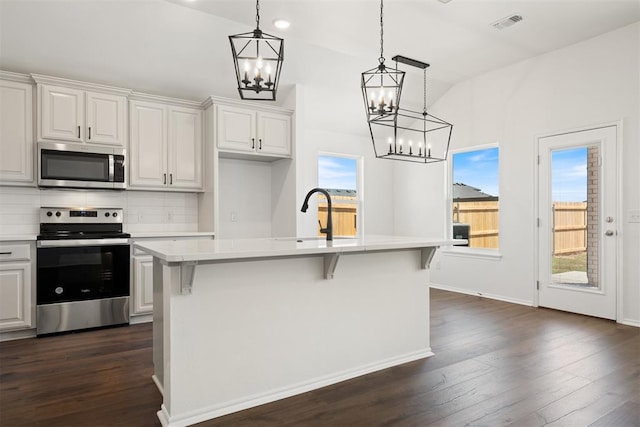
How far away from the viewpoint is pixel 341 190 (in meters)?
6.54

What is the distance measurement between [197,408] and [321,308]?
93 cm

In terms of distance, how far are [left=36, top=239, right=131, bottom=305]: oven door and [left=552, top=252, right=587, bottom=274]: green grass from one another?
15.3ft

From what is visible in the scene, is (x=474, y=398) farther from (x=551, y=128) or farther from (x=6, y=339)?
(x=6, y=339)

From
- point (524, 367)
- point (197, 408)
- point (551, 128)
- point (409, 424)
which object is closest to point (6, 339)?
point (197, 408)

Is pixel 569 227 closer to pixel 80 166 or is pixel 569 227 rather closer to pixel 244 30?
pixel 244 30

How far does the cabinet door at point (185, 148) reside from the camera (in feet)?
15.2

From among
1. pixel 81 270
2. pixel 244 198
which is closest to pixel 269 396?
pixel 81 270

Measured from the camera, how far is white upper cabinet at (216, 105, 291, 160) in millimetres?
4609

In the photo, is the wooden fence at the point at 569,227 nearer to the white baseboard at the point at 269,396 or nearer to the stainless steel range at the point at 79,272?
the white baseboard at the point at 269,396

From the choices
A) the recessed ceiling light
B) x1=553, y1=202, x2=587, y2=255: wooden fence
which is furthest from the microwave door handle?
x1=553, y1=202, x2=587, y2=255: wooden fence

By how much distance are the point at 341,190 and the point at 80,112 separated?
3716mm

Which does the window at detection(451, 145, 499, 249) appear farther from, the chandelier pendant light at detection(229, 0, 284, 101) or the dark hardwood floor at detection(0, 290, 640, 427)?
the chandelier pendant light at detection(229, 0, 284, 101)

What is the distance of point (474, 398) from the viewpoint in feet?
8.06

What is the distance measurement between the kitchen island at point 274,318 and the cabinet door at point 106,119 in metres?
2.11
